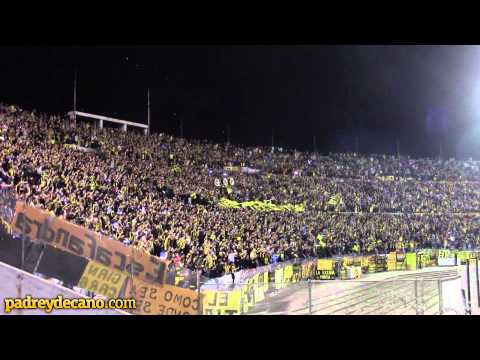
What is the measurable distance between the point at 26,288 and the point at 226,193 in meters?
6.01

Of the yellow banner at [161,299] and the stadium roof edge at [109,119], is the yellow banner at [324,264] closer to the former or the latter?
the stadium roof edge at [109,119]

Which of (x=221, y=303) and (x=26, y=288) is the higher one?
(x=26, y=288)

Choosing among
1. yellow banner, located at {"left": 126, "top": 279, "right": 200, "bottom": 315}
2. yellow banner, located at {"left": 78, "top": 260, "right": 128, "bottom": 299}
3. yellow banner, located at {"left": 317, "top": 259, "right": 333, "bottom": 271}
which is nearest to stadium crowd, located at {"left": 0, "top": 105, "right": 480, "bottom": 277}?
yellow banner, located at {"left": 317, "top": 259, "right": 333, "bottom": 271}

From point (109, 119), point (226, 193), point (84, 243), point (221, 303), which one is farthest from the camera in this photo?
point (226, 193)

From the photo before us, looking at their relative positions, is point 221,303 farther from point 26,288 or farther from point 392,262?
point 392,262

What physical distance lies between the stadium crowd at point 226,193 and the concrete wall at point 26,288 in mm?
1330

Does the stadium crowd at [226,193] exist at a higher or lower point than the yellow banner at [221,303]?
higher

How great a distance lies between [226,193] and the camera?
12.9 m

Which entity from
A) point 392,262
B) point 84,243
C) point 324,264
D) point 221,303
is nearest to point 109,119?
point 84,243

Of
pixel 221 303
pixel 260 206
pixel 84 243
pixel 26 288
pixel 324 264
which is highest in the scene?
pixel 260 206

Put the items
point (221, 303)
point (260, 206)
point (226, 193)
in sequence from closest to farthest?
point (221, 303), point (226, 193), point (260, 206)

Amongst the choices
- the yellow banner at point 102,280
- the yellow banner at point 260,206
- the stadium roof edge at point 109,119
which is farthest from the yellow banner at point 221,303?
the stadium roof edge at point 109,119

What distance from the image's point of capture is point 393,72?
36.5 ft

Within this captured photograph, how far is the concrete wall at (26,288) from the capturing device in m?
7.64
